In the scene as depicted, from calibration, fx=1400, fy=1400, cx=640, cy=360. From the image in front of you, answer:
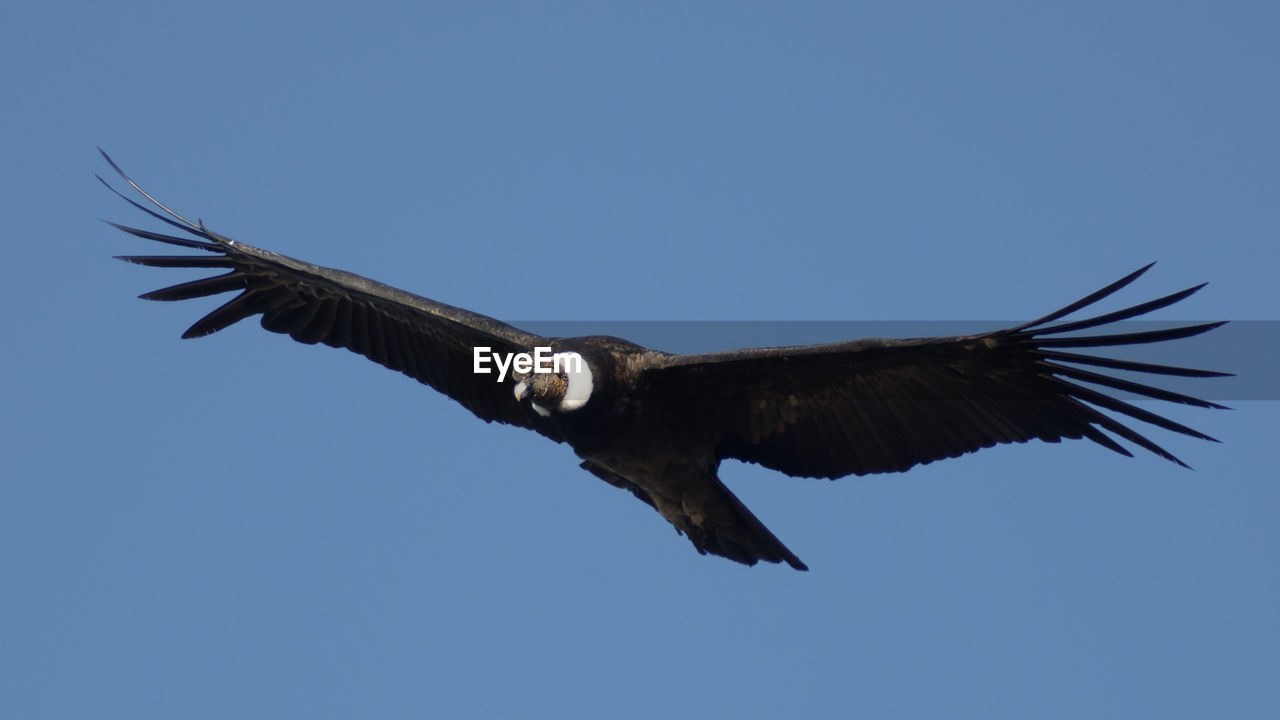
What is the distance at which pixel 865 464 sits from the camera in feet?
30.0

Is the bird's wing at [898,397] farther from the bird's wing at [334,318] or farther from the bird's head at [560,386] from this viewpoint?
the bird's wing at [334,318]

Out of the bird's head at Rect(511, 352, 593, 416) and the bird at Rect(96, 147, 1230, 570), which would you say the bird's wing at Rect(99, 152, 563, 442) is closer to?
the bird at Rect(96, 147, 1230, 570)

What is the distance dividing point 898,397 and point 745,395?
3.27 ft

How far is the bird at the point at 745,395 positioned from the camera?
821cm

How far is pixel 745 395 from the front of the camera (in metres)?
9.16

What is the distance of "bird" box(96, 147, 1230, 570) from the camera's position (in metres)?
8.21

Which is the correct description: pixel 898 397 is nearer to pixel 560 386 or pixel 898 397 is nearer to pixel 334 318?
pixel 560 386

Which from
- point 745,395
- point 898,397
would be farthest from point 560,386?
point 898,397

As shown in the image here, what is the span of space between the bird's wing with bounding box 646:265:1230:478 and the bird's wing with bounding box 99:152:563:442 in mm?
1618

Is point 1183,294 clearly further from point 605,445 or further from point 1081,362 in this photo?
point 605,445

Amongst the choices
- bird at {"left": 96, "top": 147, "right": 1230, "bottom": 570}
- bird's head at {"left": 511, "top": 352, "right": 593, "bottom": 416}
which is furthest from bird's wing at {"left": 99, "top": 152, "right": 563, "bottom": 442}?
bird's head at {"left": 511, "top": 352, "right": 593, "bottom": 416}

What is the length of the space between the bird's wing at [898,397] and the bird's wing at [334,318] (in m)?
1.62

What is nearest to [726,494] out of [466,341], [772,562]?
[772,562]

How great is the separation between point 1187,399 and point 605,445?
355 cm
